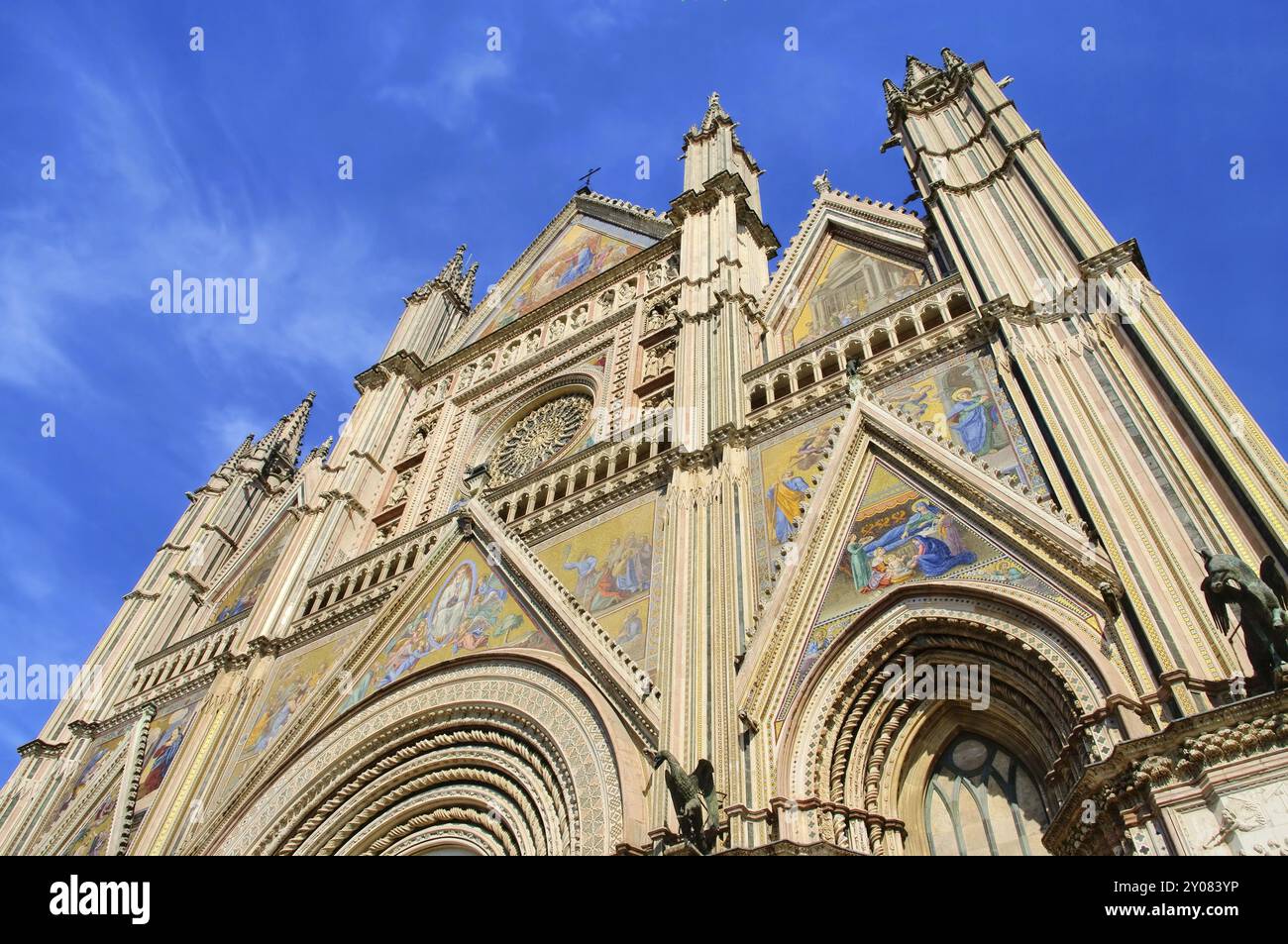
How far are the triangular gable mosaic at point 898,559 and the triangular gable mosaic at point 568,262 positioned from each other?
37.7 ft

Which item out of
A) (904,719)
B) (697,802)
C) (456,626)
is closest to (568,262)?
(456,626)

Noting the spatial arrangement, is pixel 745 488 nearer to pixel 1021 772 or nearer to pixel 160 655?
pixel 1021 772

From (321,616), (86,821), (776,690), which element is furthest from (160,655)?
(776,690)

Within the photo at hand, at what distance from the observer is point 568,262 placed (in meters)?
21.7

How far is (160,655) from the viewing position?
18.3 m

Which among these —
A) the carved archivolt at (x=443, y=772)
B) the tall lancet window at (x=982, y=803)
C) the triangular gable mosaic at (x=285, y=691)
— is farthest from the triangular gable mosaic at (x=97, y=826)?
the tall lancet window at (x=982, y=803)

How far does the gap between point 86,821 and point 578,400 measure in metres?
10.2

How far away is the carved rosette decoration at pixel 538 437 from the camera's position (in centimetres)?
1688

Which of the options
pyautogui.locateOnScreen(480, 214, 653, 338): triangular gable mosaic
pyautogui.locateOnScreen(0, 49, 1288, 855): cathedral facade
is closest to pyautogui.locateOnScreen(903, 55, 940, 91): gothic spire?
pyautogui.locateOnScreen(0, 49, 1288, 855): cathedral facade

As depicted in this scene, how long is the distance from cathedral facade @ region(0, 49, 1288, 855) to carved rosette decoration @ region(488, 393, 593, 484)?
7 centimetres

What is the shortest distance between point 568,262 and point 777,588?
13.8m

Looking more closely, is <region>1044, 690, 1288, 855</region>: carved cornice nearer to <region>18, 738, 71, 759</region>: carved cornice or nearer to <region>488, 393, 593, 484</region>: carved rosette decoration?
<region>488, 393, 593, 484</region>: carved rosette decoration

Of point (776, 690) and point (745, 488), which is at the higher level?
point (745, 488)
